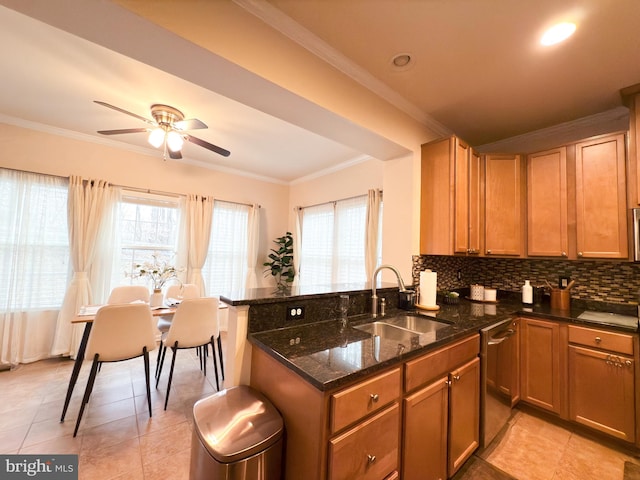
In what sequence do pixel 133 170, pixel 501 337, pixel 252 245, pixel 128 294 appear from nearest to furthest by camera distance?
pixel 501 337, pixel 128 294, pixel 133 170, pixel 252 245

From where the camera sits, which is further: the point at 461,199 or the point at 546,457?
the point at 461,199

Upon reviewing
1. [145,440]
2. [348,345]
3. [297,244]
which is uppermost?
[297,244]

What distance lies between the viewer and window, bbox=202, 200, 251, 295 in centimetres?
427

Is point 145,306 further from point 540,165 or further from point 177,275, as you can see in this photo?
point 540,165

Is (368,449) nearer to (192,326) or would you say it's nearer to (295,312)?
(295,312)

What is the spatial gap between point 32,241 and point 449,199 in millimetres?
4640

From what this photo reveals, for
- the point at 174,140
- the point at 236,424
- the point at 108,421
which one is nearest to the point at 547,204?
the point at 236,424

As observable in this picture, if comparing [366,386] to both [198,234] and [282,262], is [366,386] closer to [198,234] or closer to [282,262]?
[198,234]

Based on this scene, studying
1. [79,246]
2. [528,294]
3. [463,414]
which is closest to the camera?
[463,414]

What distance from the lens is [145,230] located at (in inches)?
148

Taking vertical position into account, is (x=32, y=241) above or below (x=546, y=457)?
above

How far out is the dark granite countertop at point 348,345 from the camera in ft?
3.28

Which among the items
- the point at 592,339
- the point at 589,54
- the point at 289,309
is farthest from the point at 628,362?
the point at 289,309

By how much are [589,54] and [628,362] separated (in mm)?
2089
